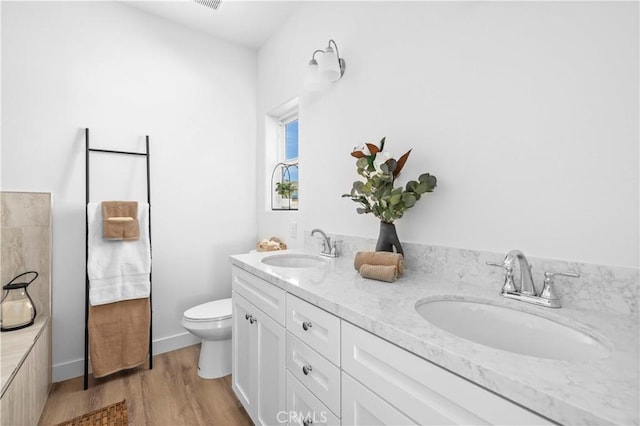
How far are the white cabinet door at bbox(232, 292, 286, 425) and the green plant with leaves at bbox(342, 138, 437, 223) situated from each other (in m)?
0.67

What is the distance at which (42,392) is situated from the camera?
1.61m

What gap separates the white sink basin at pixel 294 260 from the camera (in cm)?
169

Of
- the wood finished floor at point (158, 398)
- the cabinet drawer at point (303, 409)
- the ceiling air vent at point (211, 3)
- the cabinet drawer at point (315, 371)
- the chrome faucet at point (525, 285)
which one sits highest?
the ceiling air vent at point (211, 3)

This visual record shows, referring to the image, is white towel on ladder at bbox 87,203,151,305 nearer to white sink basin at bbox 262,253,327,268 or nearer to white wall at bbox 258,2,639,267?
white sink basin at bbox 262,253,327,268

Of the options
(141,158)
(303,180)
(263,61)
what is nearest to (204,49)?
(263,61)

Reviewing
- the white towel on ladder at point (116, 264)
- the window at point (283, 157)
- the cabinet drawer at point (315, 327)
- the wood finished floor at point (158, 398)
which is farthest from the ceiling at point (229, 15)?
the wood finished floor at point (158, 398)

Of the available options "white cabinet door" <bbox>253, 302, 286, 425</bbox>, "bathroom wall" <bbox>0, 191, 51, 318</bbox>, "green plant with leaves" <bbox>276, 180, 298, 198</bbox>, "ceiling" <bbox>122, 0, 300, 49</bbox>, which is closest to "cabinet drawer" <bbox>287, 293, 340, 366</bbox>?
"white cabinet door" <bbox>253, 302, 286, 425</bbox>

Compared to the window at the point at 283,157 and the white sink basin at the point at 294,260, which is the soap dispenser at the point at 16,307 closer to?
the white sink basin at the point at 294,260

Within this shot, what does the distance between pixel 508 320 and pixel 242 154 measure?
2.30 m

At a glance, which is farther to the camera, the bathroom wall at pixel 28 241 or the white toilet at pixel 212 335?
the white toilet at pixel 212 335

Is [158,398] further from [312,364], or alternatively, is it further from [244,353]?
[312,364]

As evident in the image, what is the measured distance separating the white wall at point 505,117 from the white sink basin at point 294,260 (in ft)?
0.99

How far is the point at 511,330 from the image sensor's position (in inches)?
33.5

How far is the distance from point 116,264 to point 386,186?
1.79 meters
